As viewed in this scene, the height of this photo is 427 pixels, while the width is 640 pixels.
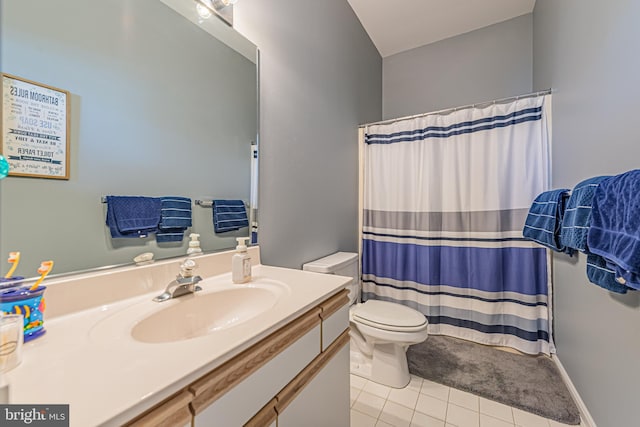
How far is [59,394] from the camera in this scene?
1.27ft

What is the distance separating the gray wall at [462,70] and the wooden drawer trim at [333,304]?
2432mm

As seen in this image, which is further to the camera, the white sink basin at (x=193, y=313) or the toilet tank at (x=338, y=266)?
the toilet tank at (x=338, y=266)

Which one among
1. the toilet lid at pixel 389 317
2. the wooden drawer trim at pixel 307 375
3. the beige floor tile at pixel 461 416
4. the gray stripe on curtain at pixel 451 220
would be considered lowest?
the beige floor tile at pixel 461 416

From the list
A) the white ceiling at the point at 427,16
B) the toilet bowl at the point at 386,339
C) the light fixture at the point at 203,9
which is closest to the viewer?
the light fixture at the point at 203,9

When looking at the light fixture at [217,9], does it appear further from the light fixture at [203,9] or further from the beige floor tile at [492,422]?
the beige floor tile at [492,422]

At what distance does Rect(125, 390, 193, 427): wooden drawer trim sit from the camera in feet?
1.33

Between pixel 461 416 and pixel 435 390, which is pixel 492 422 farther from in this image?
pixel 435 390

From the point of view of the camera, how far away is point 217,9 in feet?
3.61

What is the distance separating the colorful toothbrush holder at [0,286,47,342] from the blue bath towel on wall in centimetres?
36


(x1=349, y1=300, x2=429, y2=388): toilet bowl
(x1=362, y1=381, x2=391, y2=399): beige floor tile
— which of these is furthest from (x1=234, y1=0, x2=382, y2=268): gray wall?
(x1=362, y1=381, x2=391, y2=399): beige floor tile

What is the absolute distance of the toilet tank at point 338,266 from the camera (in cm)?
160

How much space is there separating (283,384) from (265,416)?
81 millimetres

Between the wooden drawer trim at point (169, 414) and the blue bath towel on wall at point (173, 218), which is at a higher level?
the blue bath towel on wall at point (173, 218)

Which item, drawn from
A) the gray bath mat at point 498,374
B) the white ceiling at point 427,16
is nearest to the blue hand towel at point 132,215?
the gray bath mat at point 498,374
